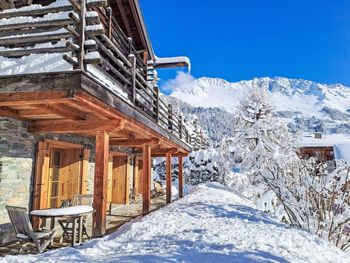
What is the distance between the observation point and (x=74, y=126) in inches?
230

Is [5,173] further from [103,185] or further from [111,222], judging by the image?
[111,222]

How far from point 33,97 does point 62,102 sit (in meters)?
0.40

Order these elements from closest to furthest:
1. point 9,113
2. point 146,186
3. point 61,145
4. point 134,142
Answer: point 9,113 → point 61,145 → point 146,186 → point 134,142

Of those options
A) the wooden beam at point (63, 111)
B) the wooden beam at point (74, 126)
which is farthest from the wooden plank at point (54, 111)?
the wooden beam at point (74, 126)

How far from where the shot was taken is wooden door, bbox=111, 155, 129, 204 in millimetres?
12383

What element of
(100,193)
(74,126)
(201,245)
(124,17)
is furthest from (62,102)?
(124,17)

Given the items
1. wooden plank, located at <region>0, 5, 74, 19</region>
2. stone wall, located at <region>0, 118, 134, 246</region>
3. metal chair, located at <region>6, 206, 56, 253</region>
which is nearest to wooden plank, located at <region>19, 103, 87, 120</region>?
stone wall, located at <region>0, 118, 134, 246</region>

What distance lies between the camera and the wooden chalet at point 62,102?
4.16 meters

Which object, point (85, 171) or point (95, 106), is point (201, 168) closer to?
point (85, 171)

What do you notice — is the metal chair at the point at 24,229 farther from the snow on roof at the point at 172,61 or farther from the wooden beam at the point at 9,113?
the snow on roof at the point at 172,61

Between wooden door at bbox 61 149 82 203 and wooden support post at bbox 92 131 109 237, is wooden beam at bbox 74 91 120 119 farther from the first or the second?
wooden door at bbox 61 149 82 203

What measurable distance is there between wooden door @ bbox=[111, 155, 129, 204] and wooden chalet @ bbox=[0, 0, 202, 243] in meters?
3.26

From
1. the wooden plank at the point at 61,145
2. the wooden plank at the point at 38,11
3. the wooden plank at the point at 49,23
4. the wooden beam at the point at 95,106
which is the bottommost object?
the wooden plank at the point at 61,145

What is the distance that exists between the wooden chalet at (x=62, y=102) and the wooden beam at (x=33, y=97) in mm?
15
